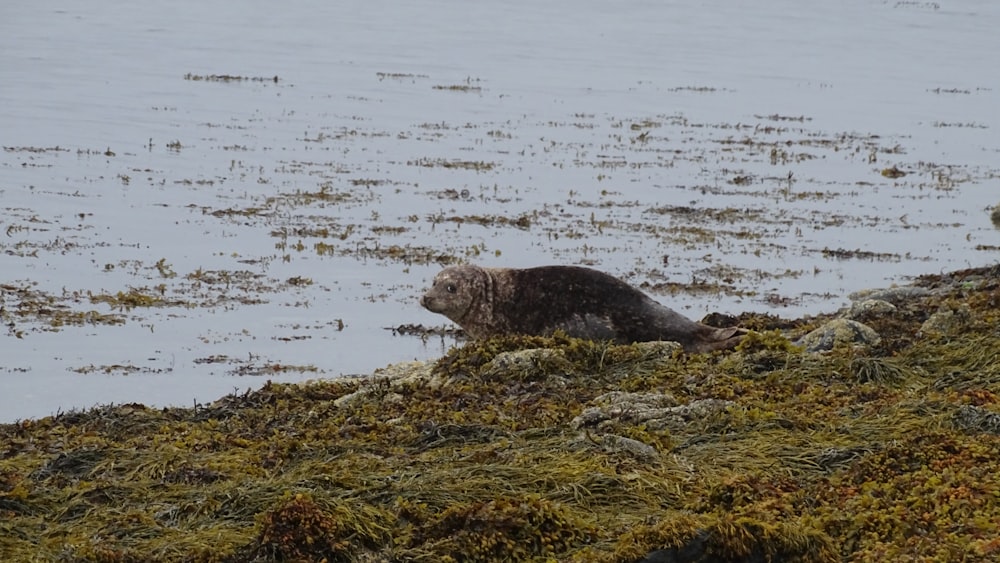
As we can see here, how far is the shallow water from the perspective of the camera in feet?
48.8

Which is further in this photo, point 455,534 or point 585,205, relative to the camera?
point 585,205

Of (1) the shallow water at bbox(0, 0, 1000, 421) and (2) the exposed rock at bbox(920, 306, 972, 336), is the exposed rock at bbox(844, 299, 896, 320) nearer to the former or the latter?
(2) the exposed rock at bbox(920, 306, 972, 336)

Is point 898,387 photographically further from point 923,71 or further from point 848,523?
point 923,71

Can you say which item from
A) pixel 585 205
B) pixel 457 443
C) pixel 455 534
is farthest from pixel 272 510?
pixel 585 205

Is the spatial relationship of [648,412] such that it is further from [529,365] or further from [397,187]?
[397,187]

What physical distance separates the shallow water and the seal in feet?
7.15

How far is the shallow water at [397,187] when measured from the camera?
1488 cm

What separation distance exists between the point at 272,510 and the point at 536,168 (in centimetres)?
2004

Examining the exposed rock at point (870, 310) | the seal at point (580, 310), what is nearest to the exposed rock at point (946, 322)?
the exposed rock at point (870, 310)

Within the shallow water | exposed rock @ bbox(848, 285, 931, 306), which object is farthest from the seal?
exposed rock @ bbox(848, 285, 931, 306)

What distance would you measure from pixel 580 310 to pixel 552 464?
14.2 ft

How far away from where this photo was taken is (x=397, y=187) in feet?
77.2

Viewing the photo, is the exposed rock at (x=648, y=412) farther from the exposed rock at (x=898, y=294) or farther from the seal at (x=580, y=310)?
the exposed rock at (x=898, y=294)

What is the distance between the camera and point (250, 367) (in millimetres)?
13453
